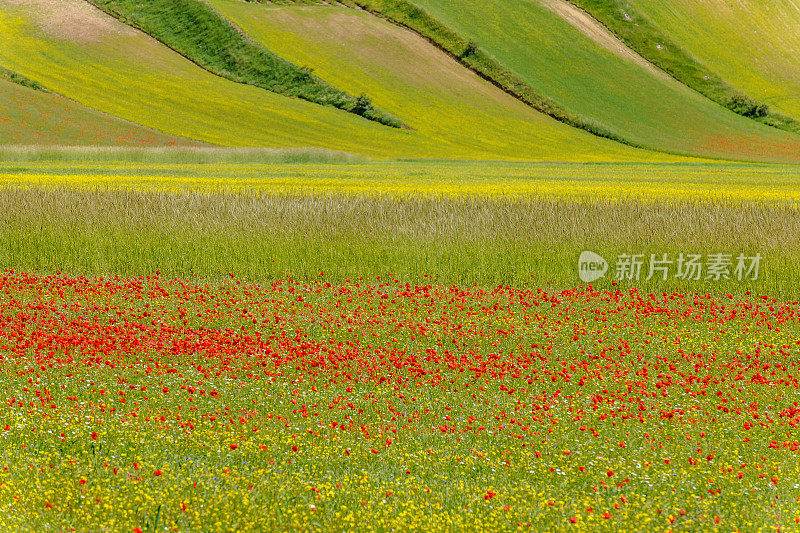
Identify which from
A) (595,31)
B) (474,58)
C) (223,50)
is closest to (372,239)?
(223,50)

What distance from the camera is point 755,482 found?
7270 mm

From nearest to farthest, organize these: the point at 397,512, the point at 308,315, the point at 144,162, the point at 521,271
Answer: the point at 397,512 < the point at 308,315 < the point at 521,271 < the point at 144,162

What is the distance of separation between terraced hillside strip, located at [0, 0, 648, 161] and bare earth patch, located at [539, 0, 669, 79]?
1138 inches

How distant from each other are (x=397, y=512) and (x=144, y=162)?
5406 cm

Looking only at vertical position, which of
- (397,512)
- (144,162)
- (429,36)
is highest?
(429,36)

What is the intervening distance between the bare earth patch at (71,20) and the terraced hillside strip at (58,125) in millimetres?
23999

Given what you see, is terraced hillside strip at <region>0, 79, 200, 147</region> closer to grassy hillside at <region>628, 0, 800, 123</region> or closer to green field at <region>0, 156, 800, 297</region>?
green field at <region>0, 156, 800, 297</region>

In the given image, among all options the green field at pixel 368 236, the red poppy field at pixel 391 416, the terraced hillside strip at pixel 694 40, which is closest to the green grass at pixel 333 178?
the green field at pixel 368 236

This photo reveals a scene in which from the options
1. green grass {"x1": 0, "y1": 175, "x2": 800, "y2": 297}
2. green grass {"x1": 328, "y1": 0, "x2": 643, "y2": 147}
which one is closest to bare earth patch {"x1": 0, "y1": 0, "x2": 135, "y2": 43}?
green grass {"x1": 328, "y1": 0, "x2": 643, "y2": 147}

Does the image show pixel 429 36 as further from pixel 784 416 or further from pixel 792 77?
pixel 784 416

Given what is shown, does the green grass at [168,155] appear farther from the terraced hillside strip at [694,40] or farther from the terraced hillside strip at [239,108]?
the terraced hillside strip at [694,40]

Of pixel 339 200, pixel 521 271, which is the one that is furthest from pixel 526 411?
pixel 339 200

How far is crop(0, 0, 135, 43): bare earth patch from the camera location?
9449 centimetres

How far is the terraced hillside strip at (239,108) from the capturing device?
75.5 meters
